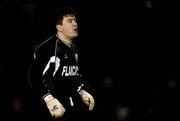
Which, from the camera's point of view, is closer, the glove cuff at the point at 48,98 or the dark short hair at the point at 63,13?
the glove cuff at the point at 48,98

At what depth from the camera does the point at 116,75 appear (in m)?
6.26

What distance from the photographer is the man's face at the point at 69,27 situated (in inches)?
107

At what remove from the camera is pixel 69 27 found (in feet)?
8.89

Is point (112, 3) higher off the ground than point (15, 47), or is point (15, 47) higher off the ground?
point (112, 3)

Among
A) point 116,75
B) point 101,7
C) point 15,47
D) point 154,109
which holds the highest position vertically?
point 101,7

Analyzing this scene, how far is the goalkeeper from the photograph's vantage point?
2637 mm

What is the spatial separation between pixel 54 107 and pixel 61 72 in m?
0.23

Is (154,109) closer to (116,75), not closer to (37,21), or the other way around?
(116,75)

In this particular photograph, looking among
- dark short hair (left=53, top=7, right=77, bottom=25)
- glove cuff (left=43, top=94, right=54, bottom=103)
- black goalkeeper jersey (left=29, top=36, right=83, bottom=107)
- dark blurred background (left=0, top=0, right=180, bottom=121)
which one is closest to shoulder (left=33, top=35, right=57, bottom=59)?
black goalkeeper jersey (left=29, top=36, right=83, bottom=107)

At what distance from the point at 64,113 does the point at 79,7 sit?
3.47 meters

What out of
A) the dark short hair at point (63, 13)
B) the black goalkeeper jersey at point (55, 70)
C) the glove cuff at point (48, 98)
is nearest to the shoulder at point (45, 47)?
the black goalkeeper jersey at point (55, 70)

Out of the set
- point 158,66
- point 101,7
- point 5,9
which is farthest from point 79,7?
point 158,66

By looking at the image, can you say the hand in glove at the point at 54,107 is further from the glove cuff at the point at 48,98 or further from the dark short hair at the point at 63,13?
the dark short hair at the point at 63,13

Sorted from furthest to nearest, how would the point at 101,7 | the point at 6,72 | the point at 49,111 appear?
the point at 101,7 < the point at 6,72 < the point at 49,111
